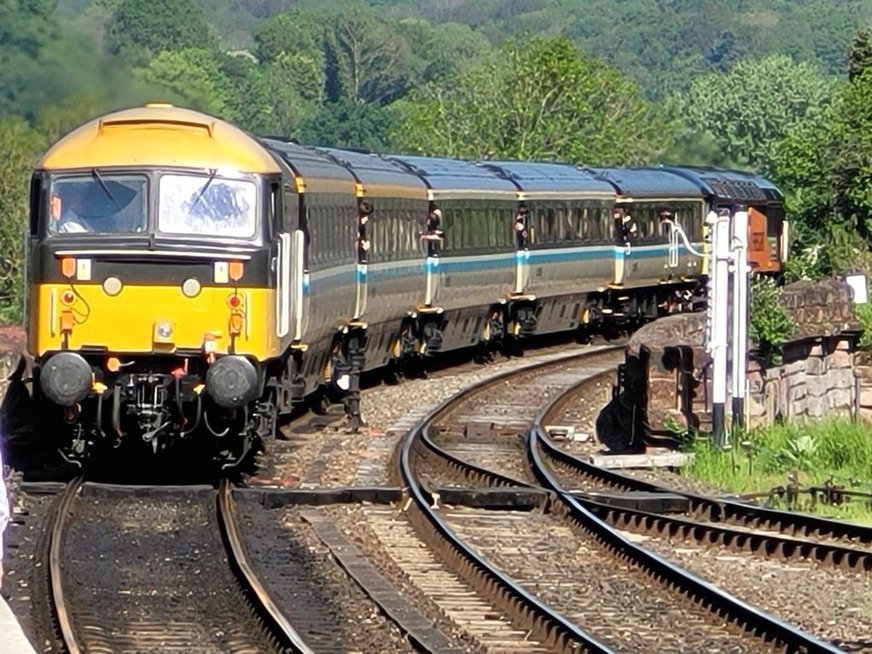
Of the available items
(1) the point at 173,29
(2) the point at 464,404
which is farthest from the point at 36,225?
(1) the point at 173,29

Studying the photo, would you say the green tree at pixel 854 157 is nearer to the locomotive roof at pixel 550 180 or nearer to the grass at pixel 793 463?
the locomotive roof at pixel 550 180

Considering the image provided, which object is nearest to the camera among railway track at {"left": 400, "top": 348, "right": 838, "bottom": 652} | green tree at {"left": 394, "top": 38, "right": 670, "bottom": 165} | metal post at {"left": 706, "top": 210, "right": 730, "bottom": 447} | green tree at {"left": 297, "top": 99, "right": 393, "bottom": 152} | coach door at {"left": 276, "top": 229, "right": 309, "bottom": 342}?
railway track at {"left": 400, "top": 348, "right": 838, "bottom": 652}

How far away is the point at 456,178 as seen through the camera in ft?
98.2

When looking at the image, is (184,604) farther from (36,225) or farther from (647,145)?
(647,145)

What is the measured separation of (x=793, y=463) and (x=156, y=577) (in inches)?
312

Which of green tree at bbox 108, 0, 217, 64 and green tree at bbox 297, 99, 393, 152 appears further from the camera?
green tree at bbox 297, 99, 393, 152

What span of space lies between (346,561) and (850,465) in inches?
295

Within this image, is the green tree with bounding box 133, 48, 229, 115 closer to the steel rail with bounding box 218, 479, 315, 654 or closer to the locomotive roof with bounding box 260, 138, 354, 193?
the locomotive roof with bounding box 260, 138, 354, 193

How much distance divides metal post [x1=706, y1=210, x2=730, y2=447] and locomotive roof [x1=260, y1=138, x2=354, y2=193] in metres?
3.71

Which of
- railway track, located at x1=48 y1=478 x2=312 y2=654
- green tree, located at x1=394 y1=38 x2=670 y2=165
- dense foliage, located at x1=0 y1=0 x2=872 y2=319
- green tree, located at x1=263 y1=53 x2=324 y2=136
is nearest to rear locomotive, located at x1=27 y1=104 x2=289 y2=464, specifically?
railway track, located at x1=48 y1=478 x2=312 y2=654

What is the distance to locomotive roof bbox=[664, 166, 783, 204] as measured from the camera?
4147 cm

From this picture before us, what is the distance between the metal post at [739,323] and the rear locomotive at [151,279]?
5.02 meters

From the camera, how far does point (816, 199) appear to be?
1713 inches


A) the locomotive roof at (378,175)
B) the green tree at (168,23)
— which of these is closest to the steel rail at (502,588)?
the locomotive roof at (378,175)
